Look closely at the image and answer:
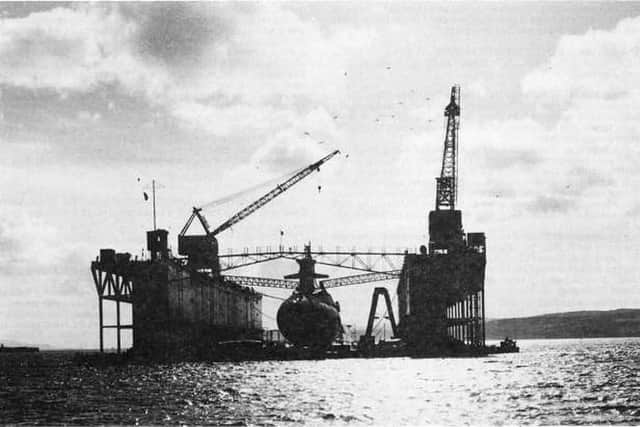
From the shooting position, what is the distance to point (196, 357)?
136125 millimetres

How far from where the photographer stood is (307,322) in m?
132

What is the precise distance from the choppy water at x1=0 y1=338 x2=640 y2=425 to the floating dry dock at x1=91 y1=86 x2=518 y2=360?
20.9 m

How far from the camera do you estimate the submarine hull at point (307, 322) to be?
5226 inches

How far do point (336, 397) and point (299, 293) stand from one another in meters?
77.1

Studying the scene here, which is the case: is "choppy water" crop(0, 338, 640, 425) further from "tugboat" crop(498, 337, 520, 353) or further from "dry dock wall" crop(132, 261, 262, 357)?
"tugboat" crop(498, 337, 520, 353)

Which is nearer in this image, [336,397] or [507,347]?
[336,397]

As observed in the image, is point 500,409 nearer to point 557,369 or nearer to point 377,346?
point 557,369

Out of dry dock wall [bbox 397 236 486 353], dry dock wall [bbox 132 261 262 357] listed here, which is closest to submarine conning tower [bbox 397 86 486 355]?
dry dock wall [bbox 397 236 486 353]

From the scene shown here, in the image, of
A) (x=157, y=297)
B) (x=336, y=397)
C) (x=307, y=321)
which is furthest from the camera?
(x=307, y=321)

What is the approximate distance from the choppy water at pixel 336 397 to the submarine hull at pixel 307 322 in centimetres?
3384

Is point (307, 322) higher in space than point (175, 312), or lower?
lower

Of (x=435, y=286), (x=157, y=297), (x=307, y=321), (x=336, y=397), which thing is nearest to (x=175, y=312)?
(x=157, y=297)

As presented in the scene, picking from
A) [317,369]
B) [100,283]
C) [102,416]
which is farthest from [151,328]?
[102,416]

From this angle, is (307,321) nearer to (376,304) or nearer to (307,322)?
(307,322)
